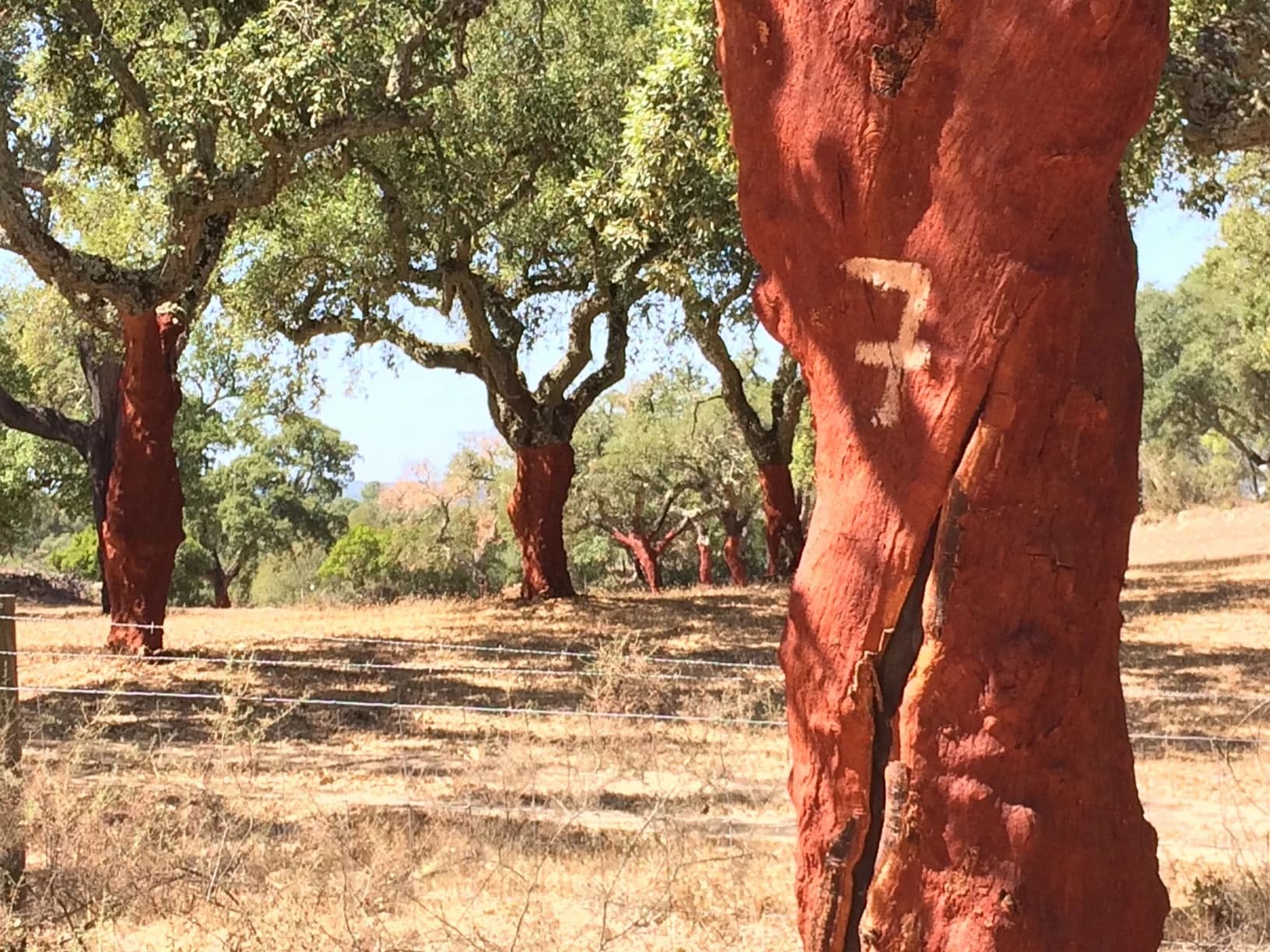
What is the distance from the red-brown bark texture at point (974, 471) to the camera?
8.00 ft

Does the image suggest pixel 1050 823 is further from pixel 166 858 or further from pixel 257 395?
pixel 257 395

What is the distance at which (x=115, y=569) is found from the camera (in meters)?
10.6

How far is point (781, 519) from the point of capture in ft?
61.2

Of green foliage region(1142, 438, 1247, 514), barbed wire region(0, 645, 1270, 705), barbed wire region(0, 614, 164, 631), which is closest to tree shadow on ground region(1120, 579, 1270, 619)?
barbed wire region(0, 645, 1270, 705)

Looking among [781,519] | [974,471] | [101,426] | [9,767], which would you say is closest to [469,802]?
[9,767]

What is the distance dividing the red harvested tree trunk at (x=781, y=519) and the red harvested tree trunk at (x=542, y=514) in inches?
142

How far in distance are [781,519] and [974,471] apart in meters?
16.2

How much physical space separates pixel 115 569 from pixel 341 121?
4.31m

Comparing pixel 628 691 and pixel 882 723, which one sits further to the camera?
pixel 628 691

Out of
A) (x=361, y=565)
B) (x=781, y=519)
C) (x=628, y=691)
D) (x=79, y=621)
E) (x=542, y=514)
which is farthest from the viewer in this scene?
(x=361, y=565)

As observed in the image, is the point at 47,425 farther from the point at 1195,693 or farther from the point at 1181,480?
the point at 1181,480

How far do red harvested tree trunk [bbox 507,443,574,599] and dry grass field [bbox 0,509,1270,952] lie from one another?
5.07 metres

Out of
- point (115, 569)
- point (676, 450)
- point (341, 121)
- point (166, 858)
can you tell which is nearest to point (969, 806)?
point (166, 858)

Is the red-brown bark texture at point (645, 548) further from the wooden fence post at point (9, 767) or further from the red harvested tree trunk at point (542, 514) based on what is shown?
the wooden fence post at point (9, 767)
